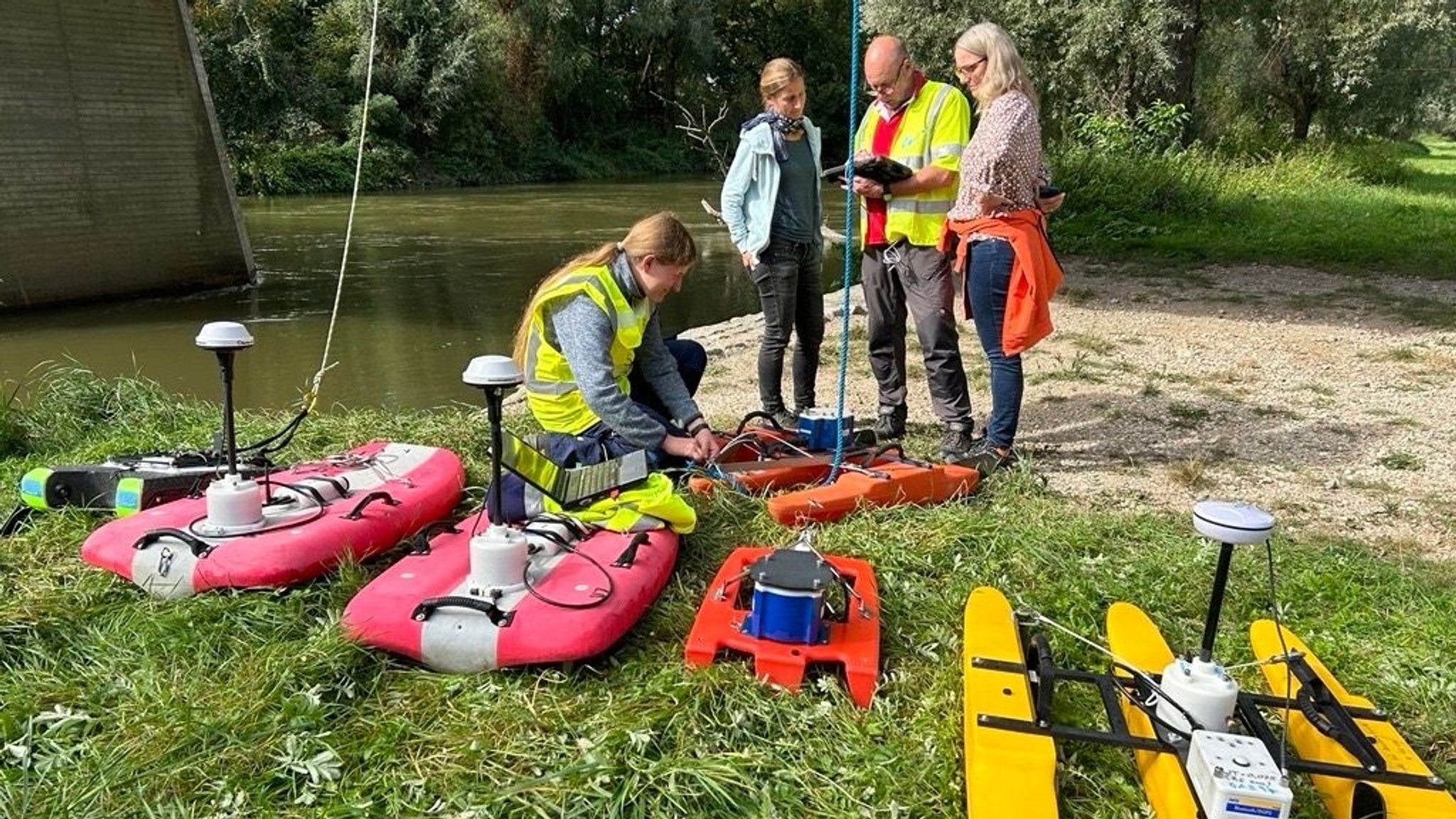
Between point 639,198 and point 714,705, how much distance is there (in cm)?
2337

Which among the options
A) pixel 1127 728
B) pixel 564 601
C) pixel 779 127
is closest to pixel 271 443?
pixel 564 601

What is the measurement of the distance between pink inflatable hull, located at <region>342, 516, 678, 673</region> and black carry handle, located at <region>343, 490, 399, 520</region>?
1.40ft

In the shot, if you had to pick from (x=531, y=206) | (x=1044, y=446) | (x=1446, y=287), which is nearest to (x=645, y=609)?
(x=1044, y=446)

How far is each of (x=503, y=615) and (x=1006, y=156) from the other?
8.80 ft

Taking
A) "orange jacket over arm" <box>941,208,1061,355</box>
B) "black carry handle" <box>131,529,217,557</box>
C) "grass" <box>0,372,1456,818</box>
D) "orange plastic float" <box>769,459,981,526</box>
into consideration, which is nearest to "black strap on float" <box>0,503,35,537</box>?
"grass" <box>0,372,1456,818</box>

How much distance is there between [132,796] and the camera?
2150 mm

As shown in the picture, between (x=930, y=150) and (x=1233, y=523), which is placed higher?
(x=930, y=150)

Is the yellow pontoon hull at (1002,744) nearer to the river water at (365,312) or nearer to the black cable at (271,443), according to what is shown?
the black cable at (271,443)

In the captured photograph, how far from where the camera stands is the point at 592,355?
3.41 metres

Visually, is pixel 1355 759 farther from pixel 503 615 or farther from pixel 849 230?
pixel 849 230

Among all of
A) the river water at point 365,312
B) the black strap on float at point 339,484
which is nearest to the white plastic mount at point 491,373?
the black strap on float at point 339,484

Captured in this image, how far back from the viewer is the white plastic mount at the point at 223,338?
2.84m

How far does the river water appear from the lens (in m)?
7.75

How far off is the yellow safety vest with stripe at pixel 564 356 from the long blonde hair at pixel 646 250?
29 millimetres
